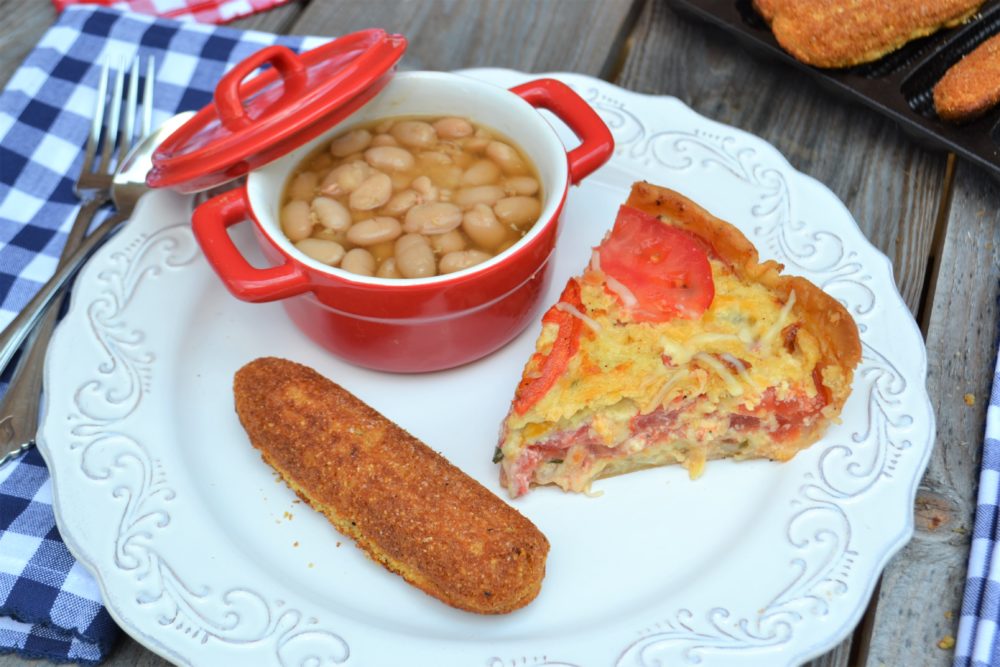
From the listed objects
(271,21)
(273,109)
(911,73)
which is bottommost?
(271,21)

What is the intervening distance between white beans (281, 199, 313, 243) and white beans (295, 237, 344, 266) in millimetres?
35

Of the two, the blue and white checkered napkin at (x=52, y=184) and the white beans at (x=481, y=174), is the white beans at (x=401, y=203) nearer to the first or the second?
the white beans at (x=481, y=174)

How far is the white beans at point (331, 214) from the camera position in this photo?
2.74 meters

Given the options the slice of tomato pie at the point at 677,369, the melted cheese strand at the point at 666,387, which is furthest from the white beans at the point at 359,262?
the melted cheese strand at the point at 666,387

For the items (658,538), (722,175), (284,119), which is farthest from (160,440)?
(722,175)

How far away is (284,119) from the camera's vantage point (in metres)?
2.55

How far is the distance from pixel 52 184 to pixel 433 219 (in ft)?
4.91

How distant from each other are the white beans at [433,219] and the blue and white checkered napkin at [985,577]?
153 cm

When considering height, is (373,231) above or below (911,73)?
below

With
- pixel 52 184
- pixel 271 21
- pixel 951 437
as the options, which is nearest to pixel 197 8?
pixel 271 21

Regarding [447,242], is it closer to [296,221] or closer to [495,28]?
[296,221]

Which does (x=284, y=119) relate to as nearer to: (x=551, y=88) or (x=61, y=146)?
(x=551, y=88)

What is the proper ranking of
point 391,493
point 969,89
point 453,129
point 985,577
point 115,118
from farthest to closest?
point 115,118
point 969,89
point 453,129
point 985,577
point 391,493

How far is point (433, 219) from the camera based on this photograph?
2.73 m
